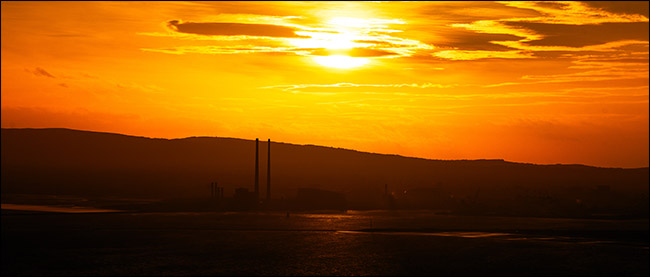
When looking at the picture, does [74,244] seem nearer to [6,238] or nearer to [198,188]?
[6,238]

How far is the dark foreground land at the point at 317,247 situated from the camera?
30672mm

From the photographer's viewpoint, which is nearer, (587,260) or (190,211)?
(587,260)

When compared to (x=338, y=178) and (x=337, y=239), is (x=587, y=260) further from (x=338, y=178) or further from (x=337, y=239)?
(x=338, y=178)

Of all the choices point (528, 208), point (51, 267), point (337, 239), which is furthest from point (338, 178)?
point (51, 267)

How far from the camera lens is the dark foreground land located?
101 feet

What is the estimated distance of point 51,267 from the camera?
30.8 m

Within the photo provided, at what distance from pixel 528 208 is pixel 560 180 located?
12752 centimetres

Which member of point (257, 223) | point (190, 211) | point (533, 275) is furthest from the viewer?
point (190, 211)

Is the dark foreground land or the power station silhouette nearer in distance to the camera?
the dark foreground land

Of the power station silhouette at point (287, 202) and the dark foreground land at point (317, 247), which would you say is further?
the power station silhouette at point (287, 202)

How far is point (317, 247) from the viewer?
37719mm

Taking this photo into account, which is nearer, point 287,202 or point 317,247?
point 317,247

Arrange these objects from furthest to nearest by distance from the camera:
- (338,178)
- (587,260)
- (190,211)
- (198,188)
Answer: (338,178) < (198,188) < (190,211) < (587,260)

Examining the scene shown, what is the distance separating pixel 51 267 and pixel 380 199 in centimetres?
6407
